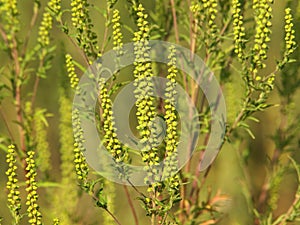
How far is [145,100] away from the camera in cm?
199

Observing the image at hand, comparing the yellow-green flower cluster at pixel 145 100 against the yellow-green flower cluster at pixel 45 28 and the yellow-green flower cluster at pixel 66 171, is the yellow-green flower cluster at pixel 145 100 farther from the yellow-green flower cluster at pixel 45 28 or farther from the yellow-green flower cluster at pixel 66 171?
the yellow-green flower cluster at pixel 66 171

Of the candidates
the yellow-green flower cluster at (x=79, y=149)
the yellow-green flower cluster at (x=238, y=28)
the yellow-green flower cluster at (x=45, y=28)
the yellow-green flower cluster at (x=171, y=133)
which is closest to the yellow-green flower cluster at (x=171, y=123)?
the yellow-green flower cluster at (x=171, y=133)

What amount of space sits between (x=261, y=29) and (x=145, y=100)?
0.69 metres

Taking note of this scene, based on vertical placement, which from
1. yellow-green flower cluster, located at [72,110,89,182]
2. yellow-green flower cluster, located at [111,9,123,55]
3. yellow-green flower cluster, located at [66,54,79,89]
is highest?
yellow-green flower cluster, located at [111,9,123,55]

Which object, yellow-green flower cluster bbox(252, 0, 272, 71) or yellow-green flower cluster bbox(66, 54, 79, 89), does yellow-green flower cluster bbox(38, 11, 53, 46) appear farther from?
yellow-green flower cluster bbox(252, 0, 272, 71)

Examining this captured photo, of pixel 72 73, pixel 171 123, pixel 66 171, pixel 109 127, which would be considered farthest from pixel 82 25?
pixel 66 171

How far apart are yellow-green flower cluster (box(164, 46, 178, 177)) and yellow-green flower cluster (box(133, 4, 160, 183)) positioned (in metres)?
0.05

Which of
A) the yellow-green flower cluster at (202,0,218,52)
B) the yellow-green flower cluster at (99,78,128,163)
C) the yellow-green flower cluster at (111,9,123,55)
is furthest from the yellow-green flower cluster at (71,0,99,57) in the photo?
the yellow-green flower cluster at (202,0,218,52)

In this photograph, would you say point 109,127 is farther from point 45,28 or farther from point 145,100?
point 45,28

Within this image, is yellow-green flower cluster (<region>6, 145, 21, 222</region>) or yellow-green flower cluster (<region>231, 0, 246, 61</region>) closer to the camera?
yellow-green flower cluster (<region>6, 145, 21, 222</region>)

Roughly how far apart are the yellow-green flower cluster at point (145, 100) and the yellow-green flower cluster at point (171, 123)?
49mm

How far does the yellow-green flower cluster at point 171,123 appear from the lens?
200cm

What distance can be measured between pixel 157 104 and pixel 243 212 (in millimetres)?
2367

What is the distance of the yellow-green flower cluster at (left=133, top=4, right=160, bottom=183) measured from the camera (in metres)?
1.99
